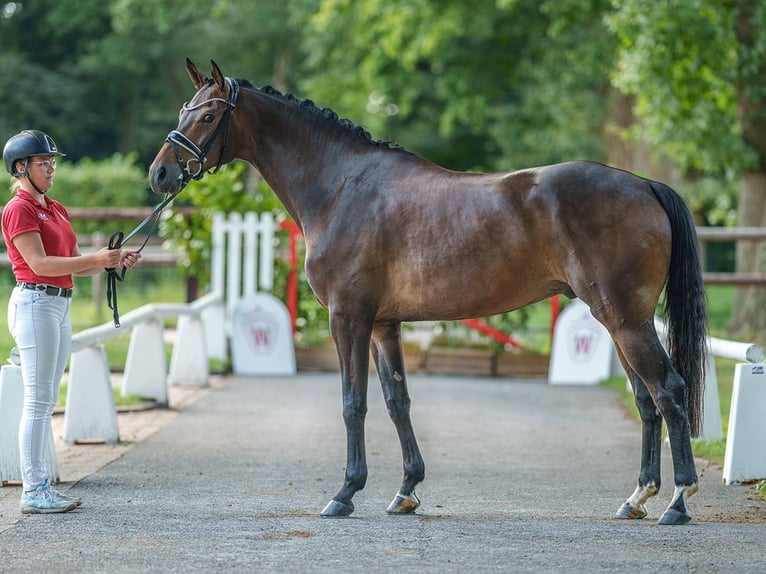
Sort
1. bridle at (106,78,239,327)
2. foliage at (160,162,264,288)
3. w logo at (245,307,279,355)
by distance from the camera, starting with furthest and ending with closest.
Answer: foliage at (160,162,264,288) → w logo at (245,307,279,355) → bridle at (106,78,239,327)

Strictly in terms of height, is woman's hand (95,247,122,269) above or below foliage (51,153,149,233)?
below

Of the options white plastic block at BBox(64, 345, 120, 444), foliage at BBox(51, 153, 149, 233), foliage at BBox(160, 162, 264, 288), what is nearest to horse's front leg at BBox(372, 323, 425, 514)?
white plastic block at BBox(64, 345, 120, 444)

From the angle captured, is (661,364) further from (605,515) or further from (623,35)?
(623,35)

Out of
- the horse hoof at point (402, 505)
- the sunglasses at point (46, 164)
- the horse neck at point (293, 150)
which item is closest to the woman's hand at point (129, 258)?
the sunglasses at point (46, 164)

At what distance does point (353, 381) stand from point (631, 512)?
1.61 m

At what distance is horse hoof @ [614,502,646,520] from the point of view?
6477 mm

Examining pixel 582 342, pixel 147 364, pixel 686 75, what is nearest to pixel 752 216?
pixel 686 75

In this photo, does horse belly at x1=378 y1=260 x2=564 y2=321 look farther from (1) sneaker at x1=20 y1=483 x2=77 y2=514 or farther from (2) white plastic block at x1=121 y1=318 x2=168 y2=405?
(2) white plastic block at x1=121 y1=318 x2=168 y2=405

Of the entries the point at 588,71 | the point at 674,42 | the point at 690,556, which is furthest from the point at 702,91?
the point at 690,556

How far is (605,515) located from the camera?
6594 mm

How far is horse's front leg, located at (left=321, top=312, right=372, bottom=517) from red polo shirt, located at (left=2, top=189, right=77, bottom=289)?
4.84ft

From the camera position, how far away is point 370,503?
6.98 m

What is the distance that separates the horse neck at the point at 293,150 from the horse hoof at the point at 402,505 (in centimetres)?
160

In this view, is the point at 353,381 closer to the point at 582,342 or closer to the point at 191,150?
the point at 191,150
